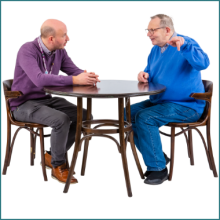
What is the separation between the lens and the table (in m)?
5.00

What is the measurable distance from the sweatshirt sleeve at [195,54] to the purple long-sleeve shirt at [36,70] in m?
1.24

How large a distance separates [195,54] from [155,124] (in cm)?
85

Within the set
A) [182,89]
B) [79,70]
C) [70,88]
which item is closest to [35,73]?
[70,88]

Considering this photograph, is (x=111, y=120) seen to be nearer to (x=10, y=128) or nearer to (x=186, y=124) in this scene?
(x=186, y=124)

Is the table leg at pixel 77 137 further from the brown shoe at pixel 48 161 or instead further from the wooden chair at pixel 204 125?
the wooden chair at pixel 204 125

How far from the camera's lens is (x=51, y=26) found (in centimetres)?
562

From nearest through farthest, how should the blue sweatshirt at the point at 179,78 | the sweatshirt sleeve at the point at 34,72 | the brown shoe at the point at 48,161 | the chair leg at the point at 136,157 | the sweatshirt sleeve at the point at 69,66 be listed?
the sweatshirt sleeve at the point at 34,72
the chair leg at the point at 136,157
the blue sweatshirt at the point at 179,78
the brown shoe at the point at 48,161
the sweatshirt sleeve at the point at 69,66

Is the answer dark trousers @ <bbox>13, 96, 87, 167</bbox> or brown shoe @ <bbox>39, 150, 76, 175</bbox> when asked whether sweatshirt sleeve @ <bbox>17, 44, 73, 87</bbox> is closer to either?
dark trousers @ <bbox>13, 96, 87, 167</bbox>

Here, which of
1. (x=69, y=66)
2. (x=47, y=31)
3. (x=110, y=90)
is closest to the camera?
(x=110, y=90)

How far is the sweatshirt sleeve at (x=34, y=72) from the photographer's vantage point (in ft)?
17.8

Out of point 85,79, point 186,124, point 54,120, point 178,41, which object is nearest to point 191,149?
point 186,124

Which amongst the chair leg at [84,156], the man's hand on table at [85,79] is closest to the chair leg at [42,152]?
the chair leg at [84,156]

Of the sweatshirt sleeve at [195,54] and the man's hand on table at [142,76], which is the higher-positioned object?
the sweatshirt sleeve at [195,54]

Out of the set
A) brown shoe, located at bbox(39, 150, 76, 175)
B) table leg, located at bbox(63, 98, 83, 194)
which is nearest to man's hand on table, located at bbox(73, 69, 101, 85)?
table leg, located at bbox(63, 98, 83, 194)
